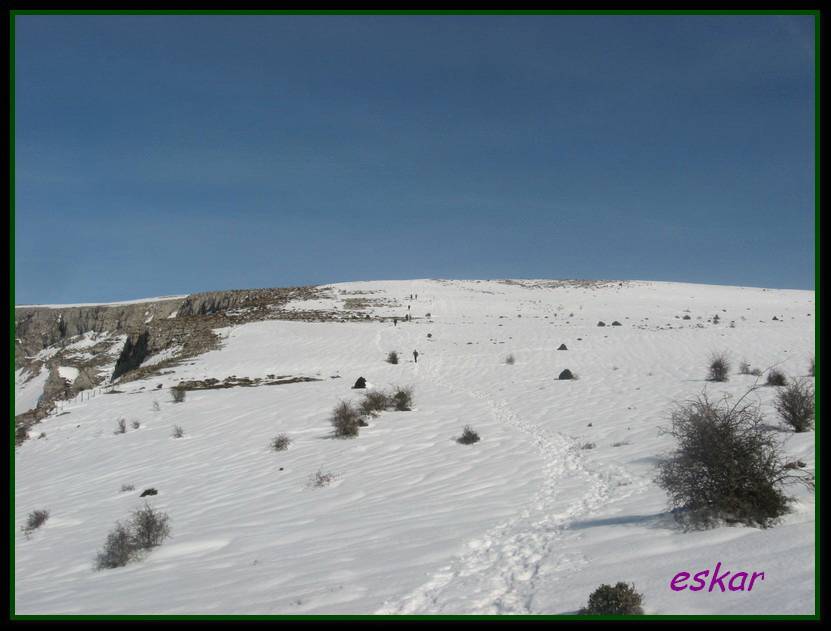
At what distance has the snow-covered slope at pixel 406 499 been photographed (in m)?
4.44

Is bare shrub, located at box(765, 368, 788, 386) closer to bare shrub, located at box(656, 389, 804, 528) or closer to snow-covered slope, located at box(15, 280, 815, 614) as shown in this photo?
snow-covered slope, located at box(15, 280, 815, 614)

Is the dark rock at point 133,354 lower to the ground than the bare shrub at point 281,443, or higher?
higher

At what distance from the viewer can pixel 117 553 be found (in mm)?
6250

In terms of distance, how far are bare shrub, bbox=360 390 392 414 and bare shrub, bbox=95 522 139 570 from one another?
25.8 feet

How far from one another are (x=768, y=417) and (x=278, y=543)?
28.2 ft

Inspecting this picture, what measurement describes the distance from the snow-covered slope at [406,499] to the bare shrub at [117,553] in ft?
0.63

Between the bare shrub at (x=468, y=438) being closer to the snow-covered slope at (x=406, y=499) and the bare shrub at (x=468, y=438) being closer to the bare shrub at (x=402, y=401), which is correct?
the snow-covered slope at (x=406, y=499)

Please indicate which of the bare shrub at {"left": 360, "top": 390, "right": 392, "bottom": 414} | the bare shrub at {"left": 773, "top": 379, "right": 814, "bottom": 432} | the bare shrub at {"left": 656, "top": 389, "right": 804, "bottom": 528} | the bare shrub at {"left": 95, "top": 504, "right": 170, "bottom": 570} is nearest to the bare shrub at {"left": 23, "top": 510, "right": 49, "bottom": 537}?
the bare shrub at {"left": 95, "top": 504, "right": 170, "bottom": 570}

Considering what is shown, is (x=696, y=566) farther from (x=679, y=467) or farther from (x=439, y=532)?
(x=439, y=532)

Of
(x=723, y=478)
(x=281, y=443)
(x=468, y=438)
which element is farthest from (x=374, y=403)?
(x=723, y=478)

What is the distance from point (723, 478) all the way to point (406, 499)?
3.99 meters

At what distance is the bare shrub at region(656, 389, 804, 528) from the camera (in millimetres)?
4914

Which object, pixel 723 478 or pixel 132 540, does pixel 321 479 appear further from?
pixel 723 478

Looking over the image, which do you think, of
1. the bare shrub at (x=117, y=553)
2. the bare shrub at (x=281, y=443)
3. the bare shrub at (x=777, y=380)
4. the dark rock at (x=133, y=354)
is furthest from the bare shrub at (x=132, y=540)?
the dark rock at (x=133, y=354)
